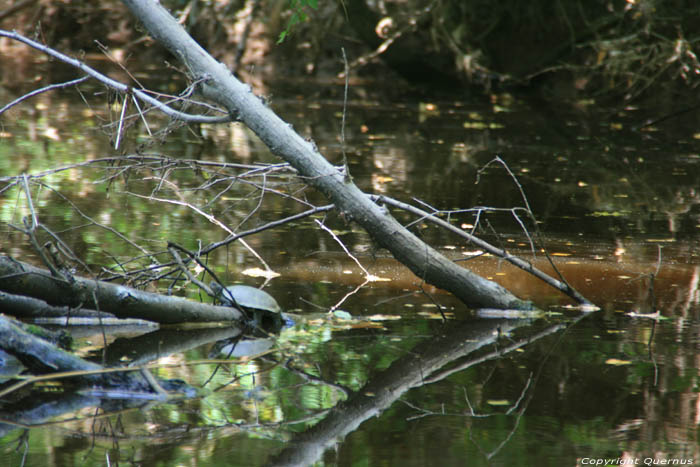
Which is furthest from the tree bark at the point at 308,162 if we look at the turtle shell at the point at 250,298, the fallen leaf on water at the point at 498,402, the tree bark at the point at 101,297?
the fallen leaf on water at the point at 498,402

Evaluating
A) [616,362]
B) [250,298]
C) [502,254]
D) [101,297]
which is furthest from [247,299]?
[616,362]

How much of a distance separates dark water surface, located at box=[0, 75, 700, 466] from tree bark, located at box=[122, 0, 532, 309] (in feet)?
0.66

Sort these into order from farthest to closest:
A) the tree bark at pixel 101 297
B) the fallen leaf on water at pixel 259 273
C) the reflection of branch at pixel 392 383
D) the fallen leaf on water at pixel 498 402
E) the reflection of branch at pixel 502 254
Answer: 1. the fallen leaf on water at pixel 259 273
2. the reflection of branch at pixel 502 254
3. the tree bark at pixel 101 297
4. the fallen leaf on water at pixel 498 402
5. the reflection of branch at pixel 392 383

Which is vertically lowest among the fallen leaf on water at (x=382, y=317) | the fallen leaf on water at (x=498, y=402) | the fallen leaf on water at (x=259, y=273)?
the fallen leaf on water at (x=498, y=402)

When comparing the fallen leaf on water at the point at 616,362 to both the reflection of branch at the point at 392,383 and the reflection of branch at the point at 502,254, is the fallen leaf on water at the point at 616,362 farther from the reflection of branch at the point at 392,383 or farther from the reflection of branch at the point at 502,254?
the reflection of branch at the point at 502,254

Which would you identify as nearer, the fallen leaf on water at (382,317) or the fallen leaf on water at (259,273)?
the fallen leaf on water at (382,317)

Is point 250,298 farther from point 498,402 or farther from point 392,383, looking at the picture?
point 498,402

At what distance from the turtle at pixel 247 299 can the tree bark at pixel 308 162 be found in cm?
73

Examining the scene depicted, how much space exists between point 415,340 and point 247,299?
0.96 meters

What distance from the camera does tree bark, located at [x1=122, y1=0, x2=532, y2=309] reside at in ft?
19.5

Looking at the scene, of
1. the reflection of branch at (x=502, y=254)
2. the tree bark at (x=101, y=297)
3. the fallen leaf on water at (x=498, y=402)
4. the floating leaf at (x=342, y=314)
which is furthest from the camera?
the reflection of branch at (x=502, y=254)

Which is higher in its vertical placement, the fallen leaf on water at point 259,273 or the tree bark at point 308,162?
the tree bark at point 308,162

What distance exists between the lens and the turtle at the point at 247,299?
220 inches

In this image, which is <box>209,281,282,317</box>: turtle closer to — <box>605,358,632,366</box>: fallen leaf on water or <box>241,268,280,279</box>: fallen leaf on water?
<box>241,268,280,279</box>: fallen leaf on water
